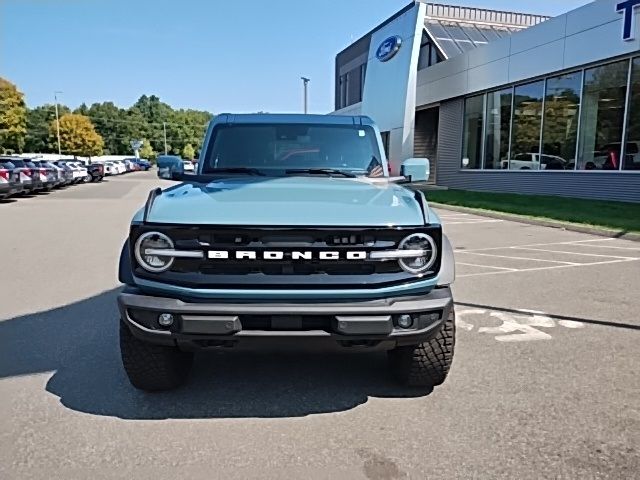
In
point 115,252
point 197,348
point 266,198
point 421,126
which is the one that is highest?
point 421,126

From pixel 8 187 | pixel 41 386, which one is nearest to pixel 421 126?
pixel 8 187

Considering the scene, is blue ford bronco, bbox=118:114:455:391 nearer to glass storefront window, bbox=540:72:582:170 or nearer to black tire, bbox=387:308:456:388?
black tire, bbox=387:308:456:388

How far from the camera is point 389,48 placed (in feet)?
95.6

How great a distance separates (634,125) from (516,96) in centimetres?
617

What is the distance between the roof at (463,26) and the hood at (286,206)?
2584 cm

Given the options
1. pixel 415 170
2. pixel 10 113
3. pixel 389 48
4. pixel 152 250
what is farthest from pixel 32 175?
pixel 10 113

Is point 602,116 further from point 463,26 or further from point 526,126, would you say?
point 463,26

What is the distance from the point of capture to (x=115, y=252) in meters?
9.35

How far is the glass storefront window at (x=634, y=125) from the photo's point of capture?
1501cm

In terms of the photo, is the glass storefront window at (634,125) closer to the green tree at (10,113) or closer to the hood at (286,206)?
the hood at (286,206)

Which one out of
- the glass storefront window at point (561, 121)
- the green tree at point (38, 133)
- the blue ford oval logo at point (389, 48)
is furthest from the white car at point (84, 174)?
the green tree at point (38, 133)

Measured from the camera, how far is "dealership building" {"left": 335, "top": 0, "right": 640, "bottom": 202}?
1560cm

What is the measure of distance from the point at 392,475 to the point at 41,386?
2549 millimetres

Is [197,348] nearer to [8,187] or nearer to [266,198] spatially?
[266,198]
